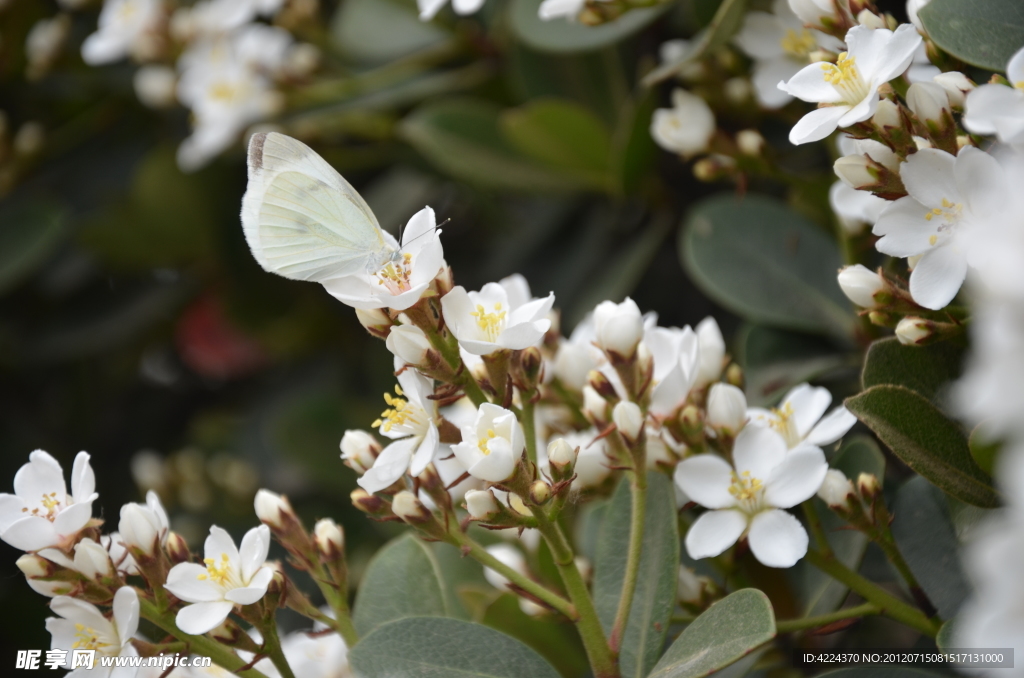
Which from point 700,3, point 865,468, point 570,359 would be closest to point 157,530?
point 570,359

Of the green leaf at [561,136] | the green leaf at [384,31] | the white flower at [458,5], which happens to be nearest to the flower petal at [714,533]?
the white flower at [458,5]

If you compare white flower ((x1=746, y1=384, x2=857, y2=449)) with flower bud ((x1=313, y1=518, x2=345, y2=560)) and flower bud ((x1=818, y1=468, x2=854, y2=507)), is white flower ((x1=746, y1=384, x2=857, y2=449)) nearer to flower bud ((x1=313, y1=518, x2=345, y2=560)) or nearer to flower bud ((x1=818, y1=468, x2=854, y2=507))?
flower bud ((x1=818, y1=468, x2=854, y2=507))

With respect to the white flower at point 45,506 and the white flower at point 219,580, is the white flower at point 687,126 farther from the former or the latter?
the white flower at point 45,506

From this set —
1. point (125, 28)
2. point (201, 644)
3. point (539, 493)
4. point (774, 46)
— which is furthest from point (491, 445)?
point (125, 28)

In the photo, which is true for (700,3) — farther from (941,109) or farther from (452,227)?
(452,227)

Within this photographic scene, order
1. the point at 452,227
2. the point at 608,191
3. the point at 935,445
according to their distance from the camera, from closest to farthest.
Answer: the point at 935,445 → the point at 608,191 → the point at 452,227

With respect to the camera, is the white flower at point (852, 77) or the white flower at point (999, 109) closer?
the white flower at point (999, 109)

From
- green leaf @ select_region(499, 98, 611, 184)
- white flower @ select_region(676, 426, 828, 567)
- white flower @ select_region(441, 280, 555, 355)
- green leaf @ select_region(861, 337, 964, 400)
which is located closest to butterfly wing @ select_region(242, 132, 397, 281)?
white flower @ select_region(441, 280, 555, 355)
